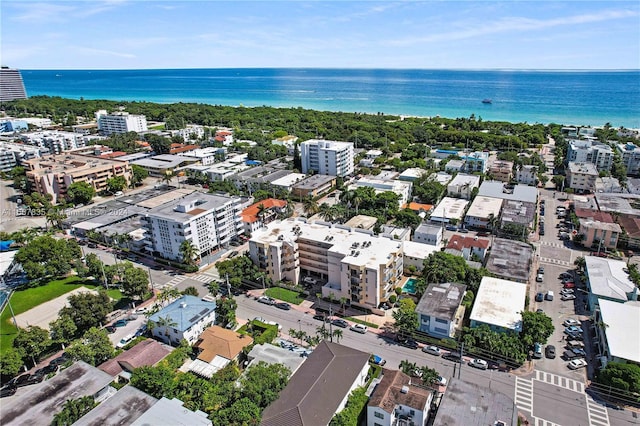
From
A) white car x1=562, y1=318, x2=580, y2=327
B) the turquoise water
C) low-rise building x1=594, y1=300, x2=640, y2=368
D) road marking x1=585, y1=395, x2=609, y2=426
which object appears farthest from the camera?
the turquoise water

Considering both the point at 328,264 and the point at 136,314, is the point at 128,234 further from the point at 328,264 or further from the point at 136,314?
the point at 328,264

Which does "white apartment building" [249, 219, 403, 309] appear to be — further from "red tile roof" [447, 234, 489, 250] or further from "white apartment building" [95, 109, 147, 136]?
"white apartment building" [95, 109, 147, 136]

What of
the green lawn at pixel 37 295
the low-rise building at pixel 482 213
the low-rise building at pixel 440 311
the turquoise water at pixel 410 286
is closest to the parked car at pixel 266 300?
the turquoise water at pixel 410 286

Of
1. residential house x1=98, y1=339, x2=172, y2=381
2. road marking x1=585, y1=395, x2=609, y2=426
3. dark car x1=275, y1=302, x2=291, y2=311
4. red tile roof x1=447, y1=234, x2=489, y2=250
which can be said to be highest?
red tile roof x1=447, y1=234, x2=489, y2=250

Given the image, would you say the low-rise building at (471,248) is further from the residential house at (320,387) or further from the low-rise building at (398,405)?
the low-rise building at (398,405)

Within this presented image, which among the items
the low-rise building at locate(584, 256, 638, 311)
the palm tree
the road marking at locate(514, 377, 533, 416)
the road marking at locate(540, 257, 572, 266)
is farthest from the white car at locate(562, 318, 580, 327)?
the palm tree

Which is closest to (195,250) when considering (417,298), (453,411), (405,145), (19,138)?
(417,298)

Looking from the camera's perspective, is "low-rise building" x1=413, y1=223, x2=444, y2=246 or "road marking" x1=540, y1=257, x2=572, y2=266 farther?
"low-rise building" x1=413, y1=223, x2=444, y2=246
